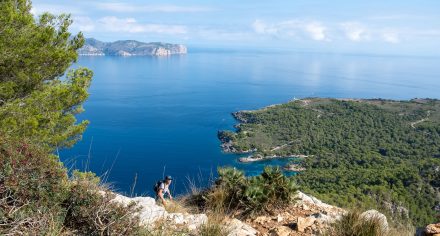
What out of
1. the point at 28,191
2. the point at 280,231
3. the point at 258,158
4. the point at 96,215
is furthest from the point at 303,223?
the point at 258,158

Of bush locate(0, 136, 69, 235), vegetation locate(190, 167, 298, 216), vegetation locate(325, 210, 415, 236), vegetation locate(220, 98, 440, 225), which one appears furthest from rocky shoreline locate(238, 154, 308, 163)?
bush locate(0, 136, 69, 235)

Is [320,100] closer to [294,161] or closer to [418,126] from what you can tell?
[418,126]

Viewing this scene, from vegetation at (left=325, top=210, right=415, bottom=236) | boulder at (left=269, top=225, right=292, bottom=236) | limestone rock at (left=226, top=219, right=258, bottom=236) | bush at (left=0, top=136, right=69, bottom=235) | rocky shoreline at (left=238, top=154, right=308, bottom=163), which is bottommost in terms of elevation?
rocky shoreline at (left=238, top=154, right=308, bottom=163)

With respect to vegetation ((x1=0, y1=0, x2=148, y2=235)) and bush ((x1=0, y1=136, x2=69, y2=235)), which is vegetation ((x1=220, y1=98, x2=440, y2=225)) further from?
bush ((x1=0, y1=136, x2=69, y2=235))

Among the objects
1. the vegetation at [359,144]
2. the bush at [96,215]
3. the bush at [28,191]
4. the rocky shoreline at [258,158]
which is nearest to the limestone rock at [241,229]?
the bush at [96,215]

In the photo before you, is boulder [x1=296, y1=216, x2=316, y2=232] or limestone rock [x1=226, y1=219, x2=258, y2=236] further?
boulder [x1=296, y1=216, x2=316, y2=232]

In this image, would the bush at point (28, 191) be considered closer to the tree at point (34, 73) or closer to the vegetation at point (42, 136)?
the vegetation at point (42, 136)

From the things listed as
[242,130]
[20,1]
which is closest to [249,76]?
[242,130]

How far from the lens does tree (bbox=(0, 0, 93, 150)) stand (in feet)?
21.7

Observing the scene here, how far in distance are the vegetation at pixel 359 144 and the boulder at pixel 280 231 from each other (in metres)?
23.2

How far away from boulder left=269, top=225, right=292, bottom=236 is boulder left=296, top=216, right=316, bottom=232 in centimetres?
13

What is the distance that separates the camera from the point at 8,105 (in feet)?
22.1

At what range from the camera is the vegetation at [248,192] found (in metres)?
5.06

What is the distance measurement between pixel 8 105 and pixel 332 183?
32179mm
